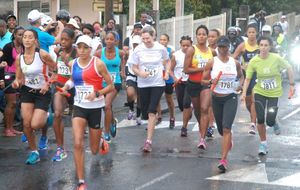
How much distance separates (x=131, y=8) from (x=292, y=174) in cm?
1911

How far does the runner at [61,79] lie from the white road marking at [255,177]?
229 cm

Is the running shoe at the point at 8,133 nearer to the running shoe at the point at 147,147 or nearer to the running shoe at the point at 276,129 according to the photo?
the running shoe at the point at 147,147

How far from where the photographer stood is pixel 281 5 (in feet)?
126

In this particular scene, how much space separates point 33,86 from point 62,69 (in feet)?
2.31

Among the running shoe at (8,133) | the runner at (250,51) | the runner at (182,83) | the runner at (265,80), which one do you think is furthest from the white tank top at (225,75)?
the running shoe at (8,133)

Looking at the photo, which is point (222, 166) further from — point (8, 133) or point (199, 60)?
point (8, 133)

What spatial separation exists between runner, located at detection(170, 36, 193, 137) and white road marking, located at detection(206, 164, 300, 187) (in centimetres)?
261

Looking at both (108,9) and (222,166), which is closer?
(222,166)

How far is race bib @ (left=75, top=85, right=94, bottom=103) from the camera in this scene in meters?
7.96

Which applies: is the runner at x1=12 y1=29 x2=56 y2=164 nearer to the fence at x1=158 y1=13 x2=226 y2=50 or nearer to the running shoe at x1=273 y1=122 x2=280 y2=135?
the running shoe at x1=273 y1=122 x2=280 y2=135

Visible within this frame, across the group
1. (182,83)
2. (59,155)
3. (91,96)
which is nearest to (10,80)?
(59,155)

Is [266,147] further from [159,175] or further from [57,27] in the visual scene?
[57,27]

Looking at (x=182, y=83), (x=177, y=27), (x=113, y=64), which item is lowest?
(x=182, y=83)

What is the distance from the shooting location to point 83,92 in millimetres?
7988
